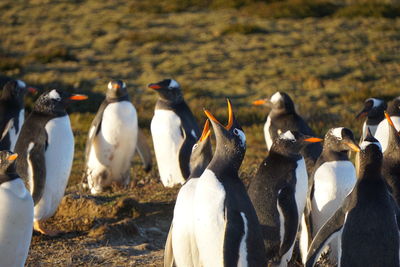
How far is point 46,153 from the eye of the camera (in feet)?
25.6

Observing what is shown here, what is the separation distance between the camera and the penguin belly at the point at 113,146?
10.3 meters

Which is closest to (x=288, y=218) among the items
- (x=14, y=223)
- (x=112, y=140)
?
(x=14, y=223)

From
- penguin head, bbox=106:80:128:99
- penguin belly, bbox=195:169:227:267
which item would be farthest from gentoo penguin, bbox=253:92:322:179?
→ penguin belly, bbox=195:169:227:267

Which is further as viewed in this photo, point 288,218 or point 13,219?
point 288,218

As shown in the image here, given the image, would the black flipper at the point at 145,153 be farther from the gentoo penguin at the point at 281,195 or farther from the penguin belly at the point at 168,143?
the gentoo penguin at the point at 281,195

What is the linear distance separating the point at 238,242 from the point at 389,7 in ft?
83.6

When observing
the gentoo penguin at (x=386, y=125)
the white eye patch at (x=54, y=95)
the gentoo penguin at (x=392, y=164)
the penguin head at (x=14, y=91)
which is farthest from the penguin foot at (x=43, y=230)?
the gentoo penguin at (x=386, y=125)

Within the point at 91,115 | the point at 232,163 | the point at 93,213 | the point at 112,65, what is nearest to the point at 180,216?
the point at 232,163

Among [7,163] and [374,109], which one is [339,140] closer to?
[7,163]

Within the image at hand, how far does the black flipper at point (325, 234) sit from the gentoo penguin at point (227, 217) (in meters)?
0.54

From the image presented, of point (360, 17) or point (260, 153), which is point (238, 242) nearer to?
point (260, 153)

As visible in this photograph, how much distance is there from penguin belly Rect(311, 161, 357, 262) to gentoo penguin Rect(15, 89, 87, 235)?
8.45 ft

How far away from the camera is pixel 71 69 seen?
70.3 feet

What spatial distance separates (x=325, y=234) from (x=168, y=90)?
4.88 metres
